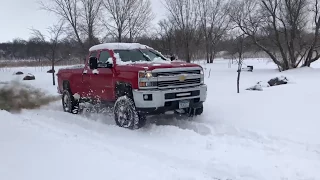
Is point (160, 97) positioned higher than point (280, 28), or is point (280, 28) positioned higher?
point (280, 28)

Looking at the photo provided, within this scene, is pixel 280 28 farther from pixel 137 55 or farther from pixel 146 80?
pixel 146 80

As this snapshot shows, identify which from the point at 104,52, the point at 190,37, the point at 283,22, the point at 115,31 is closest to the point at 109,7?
the point at 115,31

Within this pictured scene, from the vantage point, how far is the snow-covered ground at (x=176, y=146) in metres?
4.19

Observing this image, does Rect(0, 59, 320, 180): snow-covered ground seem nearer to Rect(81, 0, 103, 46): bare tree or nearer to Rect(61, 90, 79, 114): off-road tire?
Rect(61, 90, 79, 114): off-road tire

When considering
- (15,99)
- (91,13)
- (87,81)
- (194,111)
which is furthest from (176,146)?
(91,13)

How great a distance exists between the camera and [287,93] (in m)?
9.69

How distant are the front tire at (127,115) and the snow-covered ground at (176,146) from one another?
0.19 metres

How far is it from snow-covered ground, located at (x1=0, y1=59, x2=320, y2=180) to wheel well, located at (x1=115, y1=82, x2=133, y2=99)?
755 millimetres

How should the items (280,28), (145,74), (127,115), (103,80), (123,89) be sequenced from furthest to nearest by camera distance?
(280,28), (103,80), (123,89), (127,115), (145,74)

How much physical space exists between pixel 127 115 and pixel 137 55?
177 cm

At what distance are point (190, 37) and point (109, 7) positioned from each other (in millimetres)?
11598

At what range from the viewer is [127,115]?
6.85 m

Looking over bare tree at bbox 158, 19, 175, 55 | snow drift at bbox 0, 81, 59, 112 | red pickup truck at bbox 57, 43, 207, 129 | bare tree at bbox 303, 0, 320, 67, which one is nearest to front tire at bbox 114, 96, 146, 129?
red pickup truck at bbox 57, 43, 207, 129

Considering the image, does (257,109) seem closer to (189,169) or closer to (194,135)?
(194,135)
